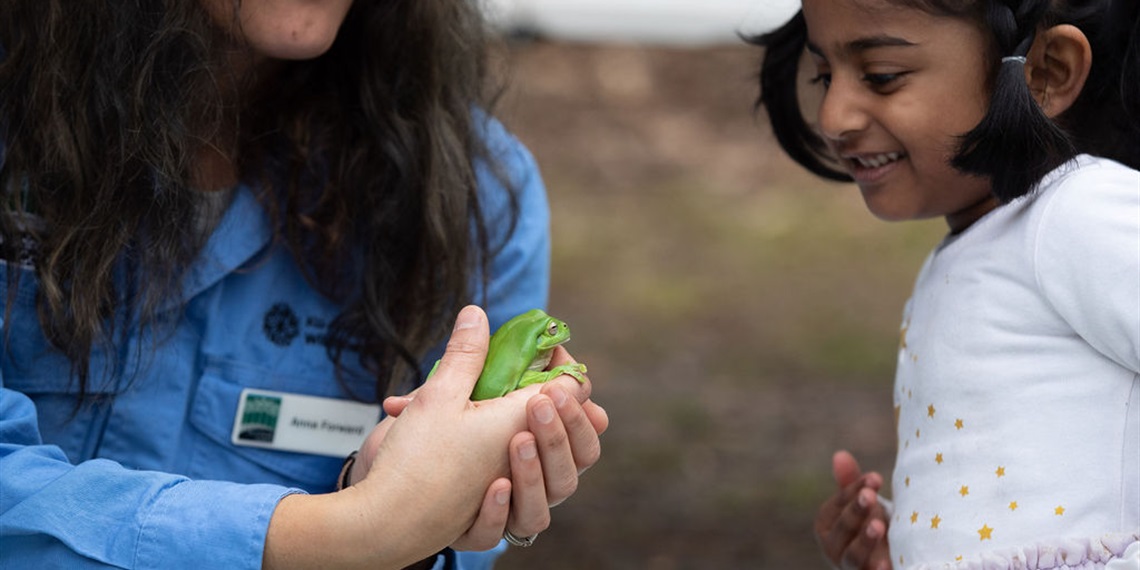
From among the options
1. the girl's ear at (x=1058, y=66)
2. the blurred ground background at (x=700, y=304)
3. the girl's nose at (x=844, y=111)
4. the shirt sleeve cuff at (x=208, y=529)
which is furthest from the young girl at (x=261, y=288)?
the girl's ear at (x=1058, y=66)

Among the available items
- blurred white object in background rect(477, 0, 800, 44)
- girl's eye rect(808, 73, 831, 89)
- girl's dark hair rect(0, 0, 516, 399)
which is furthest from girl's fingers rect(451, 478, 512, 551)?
blurred white object in background rect(477, 0, 800, 44)

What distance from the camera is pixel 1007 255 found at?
6.97ft

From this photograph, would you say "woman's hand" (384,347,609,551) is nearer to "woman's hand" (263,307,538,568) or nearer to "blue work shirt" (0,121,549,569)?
"woman's hand" (263,307,538,568)

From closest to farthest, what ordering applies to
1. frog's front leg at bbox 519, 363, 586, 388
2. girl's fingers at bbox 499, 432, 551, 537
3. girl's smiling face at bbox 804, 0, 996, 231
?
girl's fingers at bbox 499, 432, 551, 537, frog's front leg at bbox 519, 363, 586, 388, girl's smiling face at bbox 804, 0, 996, 231

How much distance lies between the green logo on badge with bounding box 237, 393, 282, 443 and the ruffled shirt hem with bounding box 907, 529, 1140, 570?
1274 millimetres

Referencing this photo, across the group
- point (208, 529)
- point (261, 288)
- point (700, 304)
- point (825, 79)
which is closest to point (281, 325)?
point (261, 288)

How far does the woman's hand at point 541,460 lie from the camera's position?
1.90 meters

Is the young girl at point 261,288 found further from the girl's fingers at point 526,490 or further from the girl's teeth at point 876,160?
the girl's teeth at point 876,160

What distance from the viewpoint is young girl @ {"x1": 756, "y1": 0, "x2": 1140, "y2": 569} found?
2.02 meters

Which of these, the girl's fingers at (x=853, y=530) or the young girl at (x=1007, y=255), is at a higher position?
the young girl at (x=1007, y=255)

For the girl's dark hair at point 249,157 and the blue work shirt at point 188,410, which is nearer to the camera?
the blue work shirt at point 188,410

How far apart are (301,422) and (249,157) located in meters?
0.50

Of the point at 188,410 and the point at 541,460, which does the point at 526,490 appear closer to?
the point at 541,460

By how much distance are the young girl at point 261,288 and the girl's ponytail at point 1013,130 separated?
721 mm
